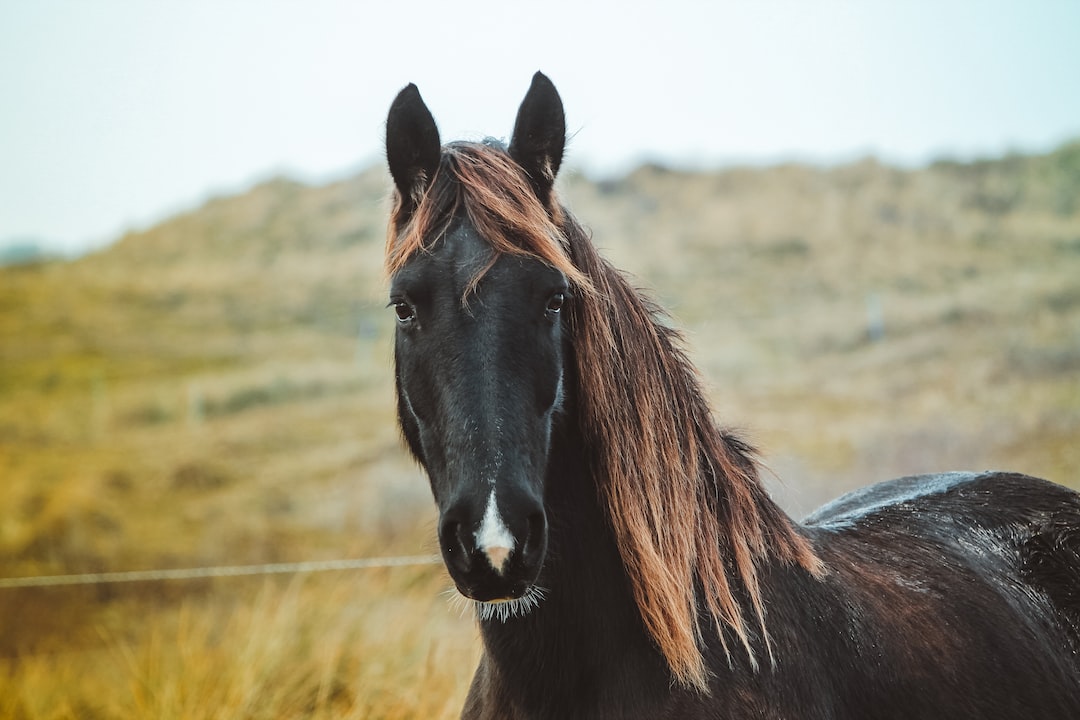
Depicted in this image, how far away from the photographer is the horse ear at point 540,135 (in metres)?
2.15

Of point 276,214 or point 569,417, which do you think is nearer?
point 569,417

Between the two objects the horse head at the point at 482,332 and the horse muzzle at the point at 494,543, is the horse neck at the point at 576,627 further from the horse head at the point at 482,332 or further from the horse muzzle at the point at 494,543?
the horse muzzle at the point at 494,543

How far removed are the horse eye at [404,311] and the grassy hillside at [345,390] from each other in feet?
1.39

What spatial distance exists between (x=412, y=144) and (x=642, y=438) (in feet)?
3.18

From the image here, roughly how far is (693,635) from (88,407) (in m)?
19.9

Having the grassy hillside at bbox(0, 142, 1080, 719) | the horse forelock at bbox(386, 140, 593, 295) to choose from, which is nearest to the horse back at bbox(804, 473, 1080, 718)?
the grassy hillside at bbox(0, 142, 1080, 719)

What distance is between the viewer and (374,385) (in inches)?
790

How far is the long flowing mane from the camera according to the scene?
1.95 m

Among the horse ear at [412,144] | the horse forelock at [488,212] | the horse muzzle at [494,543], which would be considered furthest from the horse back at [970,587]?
the horse ear at [412,144]

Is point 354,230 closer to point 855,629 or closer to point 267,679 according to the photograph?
point 267,679

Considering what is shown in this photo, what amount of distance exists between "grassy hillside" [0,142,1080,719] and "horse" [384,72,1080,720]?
0.30 meters

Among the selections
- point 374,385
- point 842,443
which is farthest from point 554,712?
point 374,385

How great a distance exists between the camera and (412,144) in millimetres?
2162

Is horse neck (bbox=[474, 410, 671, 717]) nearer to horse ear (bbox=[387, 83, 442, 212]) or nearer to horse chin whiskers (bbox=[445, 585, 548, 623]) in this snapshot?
horse chin whiskers (bbox=[445, 585, 548, 623])
